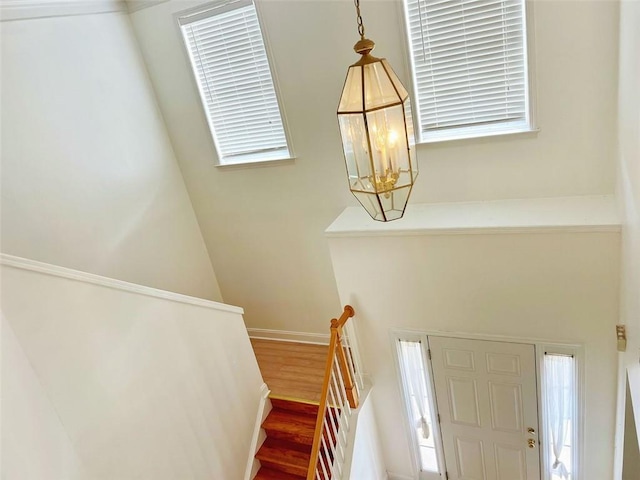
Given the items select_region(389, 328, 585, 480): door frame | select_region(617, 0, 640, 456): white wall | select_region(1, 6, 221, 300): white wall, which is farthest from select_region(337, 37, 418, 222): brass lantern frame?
select_region(1, 6, 221, 300): white wall

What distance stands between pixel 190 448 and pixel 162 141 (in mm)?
2976

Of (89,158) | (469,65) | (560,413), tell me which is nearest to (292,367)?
(560,413)

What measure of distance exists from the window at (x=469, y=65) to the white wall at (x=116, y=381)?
2471mm

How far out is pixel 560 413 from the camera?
3258 mm

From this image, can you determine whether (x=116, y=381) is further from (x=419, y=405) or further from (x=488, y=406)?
(x=488, y=406)

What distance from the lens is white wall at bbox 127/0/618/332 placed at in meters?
2.80

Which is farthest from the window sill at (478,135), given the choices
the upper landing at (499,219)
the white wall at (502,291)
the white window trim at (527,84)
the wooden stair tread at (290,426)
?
the wooden stair tread at (290,426)

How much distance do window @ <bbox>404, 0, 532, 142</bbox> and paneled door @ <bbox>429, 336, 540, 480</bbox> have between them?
1.74 metres

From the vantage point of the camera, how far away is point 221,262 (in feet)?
15.9

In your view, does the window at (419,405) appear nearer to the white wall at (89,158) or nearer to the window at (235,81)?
the window at (235,81)

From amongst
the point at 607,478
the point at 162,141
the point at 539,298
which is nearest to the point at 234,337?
the point at 162,141

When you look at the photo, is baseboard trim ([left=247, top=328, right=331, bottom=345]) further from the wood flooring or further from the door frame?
the door frame

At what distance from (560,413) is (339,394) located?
5.78 ft

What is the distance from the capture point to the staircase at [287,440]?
3.74 meters
